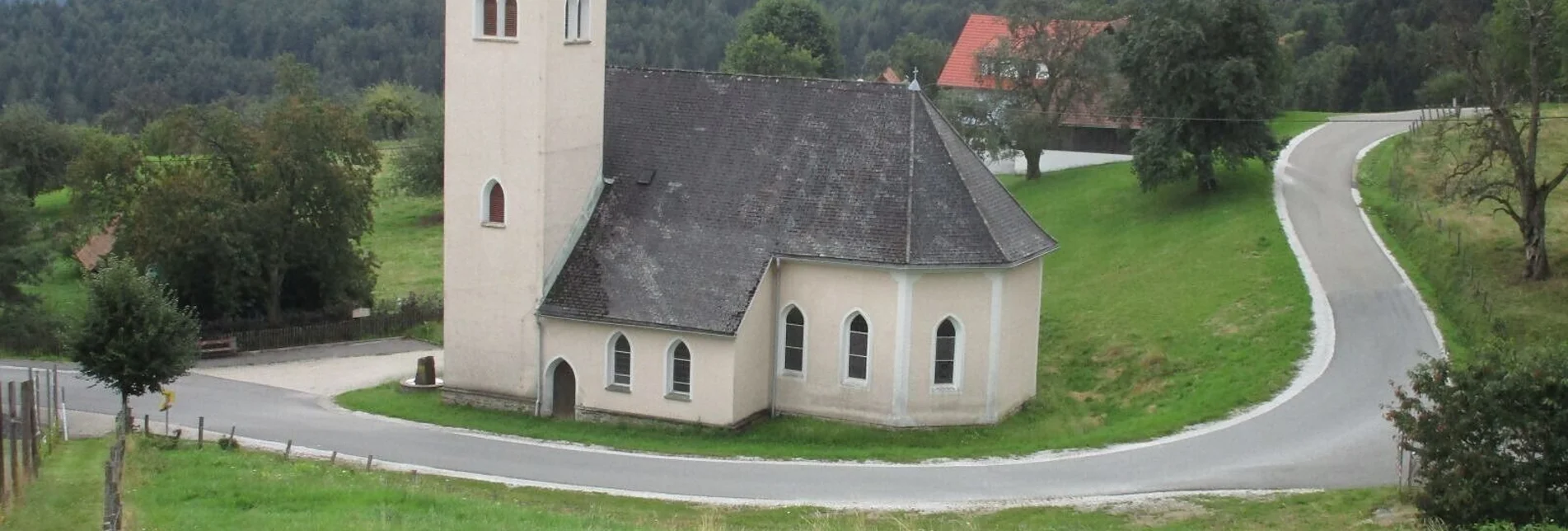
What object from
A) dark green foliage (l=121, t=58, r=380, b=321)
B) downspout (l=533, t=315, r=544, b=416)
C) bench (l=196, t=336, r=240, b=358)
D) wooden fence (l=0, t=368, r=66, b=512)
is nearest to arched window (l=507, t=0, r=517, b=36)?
downspout (l=533, t=315, r=544, b=416)

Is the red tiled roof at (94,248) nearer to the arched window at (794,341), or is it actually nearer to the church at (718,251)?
the church at (718,251)

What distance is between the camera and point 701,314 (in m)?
37.5

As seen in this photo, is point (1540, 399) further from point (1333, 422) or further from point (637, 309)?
point (637, 309)

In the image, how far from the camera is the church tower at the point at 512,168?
38.3 meters

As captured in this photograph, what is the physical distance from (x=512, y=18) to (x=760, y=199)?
731 cm

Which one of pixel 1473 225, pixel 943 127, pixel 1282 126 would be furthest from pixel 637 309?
pixel 1282 126

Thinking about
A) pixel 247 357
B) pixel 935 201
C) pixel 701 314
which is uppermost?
pixel 935 201

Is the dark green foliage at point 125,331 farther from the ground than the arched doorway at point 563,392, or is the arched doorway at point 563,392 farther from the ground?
the dark green foliage at point 125,331

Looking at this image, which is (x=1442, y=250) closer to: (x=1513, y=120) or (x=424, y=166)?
(x=1513, y=120)

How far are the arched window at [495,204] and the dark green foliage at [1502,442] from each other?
22.3m

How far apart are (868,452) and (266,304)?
2270 centimetres

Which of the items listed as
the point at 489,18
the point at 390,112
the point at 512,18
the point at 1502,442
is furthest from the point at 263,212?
the point at 390,112

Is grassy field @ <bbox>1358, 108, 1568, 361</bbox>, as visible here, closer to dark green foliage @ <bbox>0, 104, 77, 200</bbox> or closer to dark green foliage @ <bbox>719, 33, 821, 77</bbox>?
dark green foliage @ <bbox>719, 33, 821, 77</bbox>

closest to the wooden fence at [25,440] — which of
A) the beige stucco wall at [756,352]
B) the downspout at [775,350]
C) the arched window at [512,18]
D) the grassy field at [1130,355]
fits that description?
the grassy field at [1130,355]
